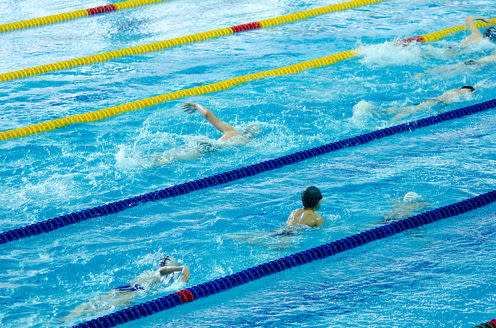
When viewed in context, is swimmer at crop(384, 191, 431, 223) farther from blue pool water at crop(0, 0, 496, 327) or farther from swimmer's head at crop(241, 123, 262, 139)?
swimmer's head at crop(241, 123, 262, 139)

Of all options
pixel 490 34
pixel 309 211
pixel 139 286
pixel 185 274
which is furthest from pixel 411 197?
pixel 490 34

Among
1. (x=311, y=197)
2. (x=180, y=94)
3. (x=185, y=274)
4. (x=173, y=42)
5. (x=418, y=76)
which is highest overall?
(x=173, y=42)

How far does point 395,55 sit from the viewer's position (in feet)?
26.7

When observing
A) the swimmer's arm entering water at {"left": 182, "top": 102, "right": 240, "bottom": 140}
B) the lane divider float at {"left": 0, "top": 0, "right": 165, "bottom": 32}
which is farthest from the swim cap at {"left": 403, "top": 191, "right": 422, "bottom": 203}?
the lane divider float at {"left": 0, "top": 0, "right": 165, "bottom": 32}

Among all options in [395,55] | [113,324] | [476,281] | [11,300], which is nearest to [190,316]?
[113,324]

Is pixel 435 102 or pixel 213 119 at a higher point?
pixel 213 119

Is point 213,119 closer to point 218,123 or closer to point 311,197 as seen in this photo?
point 218,123

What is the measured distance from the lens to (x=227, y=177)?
568cm

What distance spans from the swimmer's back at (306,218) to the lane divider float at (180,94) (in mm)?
3079

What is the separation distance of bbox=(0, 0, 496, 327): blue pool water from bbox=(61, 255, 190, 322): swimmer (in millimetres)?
87

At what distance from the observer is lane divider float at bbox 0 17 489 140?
22.2 ft

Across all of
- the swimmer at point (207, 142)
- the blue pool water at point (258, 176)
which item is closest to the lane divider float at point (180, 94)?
the blue pool water at point (258, 176)

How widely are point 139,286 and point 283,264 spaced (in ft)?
2.99

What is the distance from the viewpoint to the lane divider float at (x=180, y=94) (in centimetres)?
678
